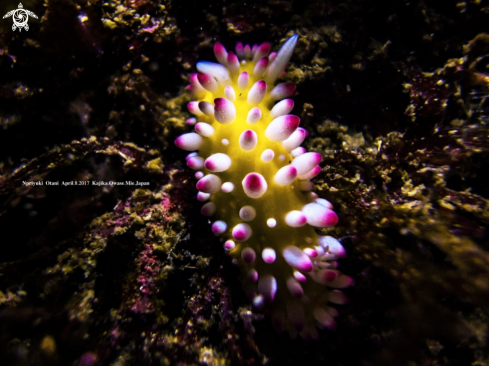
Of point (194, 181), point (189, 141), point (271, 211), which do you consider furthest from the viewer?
point (194, 181)

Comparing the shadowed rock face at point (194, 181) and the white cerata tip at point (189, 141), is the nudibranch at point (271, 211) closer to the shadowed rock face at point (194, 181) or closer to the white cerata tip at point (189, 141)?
the white cerata tip at point (189, 141)

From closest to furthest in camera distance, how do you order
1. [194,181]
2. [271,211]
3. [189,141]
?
[271,211] < [189,141] < [194,181]

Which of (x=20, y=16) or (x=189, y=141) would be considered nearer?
(x=189, y=141)

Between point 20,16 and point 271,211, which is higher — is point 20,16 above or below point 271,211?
above

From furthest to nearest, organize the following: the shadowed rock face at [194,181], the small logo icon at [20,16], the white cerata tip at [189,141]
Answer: the small logo icon at [20,16] < the white cerata tip at [189,141] < the shadowed rock face at [194,181]

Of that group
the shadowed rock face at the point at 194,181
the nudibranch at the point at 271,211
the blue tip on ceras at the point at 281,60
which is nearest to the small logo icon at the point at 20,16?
the shadowed rock face at the point at 194,181

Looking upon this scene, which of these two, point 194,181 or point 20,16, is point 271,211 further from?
point 20,16

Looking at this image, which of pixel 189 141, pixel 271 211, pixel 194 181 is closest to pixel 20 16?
pixel 189 141
